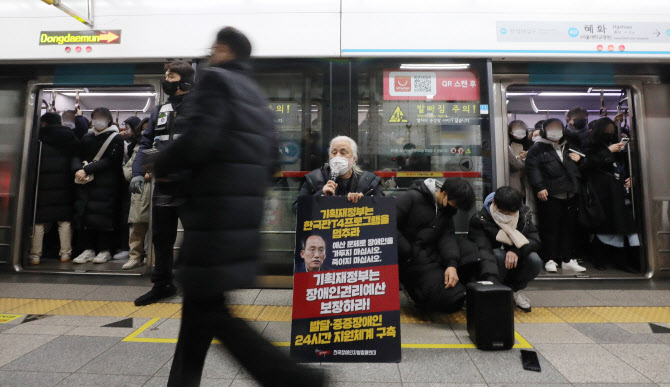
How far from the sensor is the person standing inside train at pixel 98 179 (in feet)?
15.1

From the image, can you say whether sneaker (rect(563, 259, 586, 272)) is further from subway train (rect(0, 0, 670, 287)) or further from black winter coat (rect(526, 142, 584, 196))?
black winter coat (rect(526, 142, 584, 196))

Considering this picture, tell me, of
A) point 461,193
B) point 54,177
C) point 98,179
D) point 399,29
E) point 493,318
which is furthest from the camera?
point 98,179

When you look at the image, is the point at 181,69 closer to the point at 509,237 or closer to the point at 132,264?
the point at 132,264

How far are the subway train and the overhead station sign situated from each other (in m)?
0.01

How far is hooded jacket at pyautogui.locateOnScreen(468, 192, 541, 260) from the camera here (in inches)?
118

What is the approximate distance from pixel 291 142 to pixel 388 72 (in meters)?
1.34

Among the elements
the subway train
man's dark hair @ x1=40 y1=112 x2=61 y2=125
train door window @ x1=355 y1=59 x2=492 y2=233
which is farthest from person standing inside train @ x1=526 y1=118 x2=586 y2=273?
man's dark hair @ x1=40 y1=112 x2=61 y2=125

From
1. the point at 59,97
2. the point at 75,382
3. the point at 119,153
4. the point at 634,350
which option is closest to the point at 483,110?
the point at 634,350

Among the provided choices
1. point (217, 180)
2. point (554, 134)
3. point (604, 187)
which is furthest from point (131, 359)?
point (604, 187)

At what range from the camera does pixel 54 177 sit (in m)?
4.56

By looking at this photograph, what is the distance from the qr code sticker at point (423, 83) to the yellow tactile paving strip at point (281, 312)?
2.39 metres

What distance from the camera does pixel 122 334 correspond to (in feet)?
8.65

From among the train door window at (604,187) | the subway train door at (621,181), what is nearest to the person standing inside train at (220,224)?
the subway train door at (621,181)

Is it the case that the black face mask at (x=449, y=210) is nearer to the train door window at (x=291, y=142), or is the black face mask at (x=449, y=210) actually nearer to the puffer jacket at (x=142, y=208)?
the train door window at (x=291, y=142)
